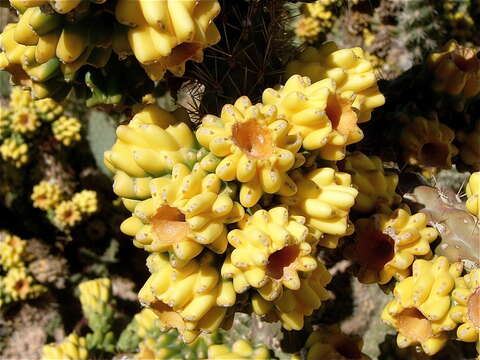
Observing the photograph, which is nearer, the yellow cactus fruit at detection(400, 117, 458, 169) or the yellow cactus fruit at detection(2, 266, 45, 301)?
the yellow cactus fruit at detection(400, 117, 458, 169)

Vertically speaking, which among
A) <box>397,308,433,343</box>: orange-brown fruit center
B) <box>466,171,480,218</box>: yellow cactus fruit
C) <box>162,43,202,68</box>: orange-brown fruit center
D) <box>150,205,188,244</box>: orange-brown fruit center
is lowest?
<box>397,308,433,343</box>: orange-brown fruit center

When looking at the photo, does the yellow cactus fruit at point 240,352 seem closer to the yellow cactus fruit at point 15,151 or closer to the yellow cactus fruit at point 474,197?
the yellow cactus fruit at point 474,197

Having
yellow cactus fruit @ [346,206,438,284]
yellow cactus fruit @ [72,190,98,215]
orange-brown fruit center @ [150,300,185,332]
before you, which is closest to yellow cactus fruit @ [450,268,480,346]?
yellow cactus fruit @ [346,206,438,284]

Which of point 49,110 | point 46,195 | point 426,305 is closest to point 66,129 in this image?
point 49,110

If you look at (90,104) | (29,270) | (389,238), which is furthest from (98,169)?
(389,238)

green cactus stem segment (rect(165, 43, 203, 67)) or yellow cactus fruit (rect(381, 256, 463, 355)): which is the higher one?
green cactus stem segment (rect(165, 43, 203, 67))

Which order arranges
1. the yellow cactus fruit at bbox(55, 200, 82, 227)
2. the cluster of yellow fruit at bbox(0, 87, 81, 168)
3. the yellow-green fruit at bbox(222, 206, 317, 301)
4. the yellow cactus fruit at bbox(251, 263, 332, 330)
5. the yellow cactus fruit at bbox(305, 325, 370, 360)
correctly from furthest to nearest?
1. the yellow cactus fruit at bbox(55, 200, 82, 227)
2. the cluster of yellow fruit at bbox(0, 87, 81, 168)
3. the yellow cactus fruit at bbox(305, 325, 370, 360)
4. the yellow cactus fruit at bbox(251, 263, 332, 330)
5. the yellow-green fruit at bbox(222, 206, 317, 301)

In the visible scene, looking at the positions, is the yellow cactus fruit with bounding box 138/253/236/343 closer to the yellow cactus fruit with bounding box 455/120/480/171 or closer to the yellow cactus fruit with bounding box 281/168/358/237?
the yellow cactus fruit with bounding box 281/168/358/237

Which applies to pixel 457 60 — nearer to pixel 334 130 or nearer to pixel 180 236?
pixel 334 130

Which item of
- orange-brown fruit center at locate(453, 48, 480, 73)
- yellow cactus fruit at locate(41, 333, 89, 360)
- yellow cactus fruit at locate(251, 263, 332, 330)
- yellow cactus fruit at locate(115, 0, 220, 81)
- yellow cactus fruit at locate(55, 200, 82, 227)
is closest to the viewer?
yellow cactus fruit at locate(115, 0, 220, 81)
